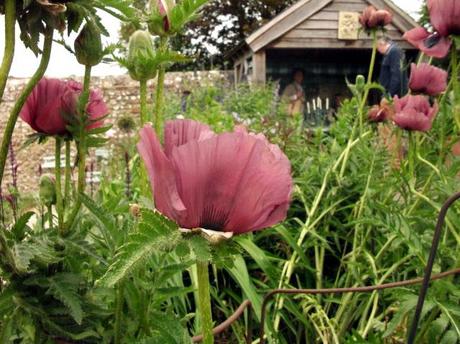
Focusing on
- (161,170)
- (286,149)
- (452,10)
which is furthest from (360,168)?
(161,170)

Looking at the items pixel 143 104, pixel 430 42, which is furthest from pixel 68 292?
pixel 430 42

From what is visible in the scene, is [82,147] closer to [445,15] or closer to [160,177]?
[160,177]

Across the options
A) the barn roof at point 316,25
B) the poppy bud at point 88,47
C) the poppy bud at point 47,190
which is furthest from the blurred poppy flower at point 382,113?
the barn roof at point 316,25

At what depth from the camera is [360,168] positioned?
171cm

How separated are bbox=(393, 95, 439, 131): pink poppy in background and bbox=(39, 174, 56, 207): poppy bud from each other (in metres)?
0.86

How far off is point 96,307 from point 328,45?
415 inches

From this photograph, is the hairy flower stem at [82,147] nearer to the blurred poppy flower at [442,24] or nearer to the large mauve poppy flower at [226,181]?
the large mauve poppy flower at [226,181]

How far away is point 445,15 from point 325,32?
9.90m

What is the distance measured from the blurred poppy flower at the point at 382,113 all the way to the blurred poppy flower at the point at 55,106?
1.19 metres

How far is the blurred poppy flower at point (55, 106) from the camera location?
598 millimetres

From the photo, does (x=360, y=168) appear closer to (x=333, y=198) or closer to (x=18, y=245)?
(x=333, y=198)

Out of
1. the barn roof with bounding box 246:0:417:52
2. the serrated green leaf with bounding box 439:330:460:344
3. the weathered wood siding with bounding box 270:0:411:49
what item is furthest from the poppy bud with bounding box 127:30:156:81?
the weathered wood siding with bounding box 270:0:411:49

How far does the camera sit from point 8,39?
45 cm

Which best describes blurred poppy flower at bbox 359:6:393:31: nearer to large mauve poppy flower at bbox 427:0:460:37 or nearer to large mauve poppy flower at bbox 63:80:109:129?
large mauve poppy flower at bbox 427:0:460:37
